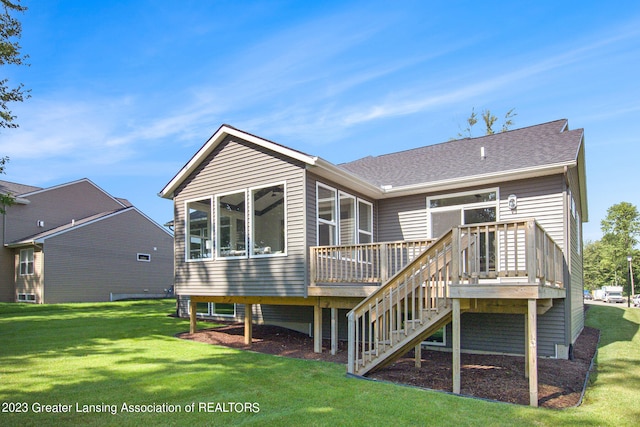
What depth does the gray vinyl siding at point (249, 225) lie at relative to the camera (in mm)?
9242

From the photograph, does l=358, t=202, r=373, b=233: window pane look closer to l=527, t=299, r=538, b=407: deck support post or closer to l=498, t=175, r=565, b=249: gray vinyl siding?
l=498, t=175, r=565, b=249: gray vinyl siding

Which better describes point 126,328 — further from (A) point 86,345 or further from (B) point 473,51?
(B) point 473,51

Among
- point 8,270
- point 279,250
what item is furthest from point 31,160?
point 279,250

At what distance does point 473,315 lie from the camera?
382 inches

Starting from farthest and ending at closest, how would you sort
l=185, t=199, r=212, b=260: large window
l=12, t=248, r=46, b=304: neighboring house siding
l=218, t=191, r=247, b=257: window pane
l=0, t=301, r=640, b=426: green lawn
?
1. l=12, t=248, r=46, b=304: neighboring house siding
2. l=185, t=199, r=212, b=260: large window
3. l=218, t=191, r=247, b=257: window pane
4. l=0, t=301, r=640, b=426: green lawn

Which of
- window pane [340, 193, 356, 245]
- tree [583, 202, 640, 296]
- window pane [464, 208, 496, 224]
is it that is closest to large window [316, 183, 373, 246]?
window pane [340, 193, 356, 245]

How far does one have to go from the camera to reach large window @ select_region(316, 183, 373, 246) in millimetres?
9758

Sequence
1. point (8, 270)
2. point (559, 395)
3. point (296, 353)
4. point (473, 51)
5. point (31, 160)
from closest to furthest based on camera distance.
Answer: point (559, 395), point (296, 353), point (473, 51), point (8, 270), point (31, 160)

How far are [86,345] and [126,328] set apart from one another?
2499 mm

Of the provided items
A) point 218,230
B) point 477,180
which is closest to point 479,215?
point 477,180

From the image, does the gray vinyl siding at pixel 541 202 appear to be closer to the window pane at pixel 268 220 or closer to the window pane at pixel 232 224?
the window pane at pixel 268 220

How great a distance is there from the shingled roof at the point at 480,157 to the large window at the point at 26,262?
17705mm

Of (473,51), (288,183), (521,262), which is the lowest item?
(521,262)

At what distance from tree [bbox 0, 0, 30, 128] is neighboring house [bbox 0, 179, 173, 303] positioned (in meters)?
10.2
